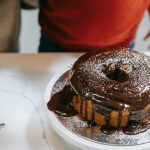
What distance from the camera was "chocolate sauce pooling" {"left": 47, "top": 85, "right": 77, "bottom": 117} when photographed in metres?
0.67

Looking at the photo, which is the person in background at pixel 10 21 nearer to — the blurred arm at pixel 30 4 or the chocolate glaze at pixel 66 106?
the blurred arm at pixel 30 4

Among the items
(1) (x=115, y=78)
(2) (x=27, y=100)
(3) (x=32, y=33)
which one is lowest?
(3) (x=32, y=33)

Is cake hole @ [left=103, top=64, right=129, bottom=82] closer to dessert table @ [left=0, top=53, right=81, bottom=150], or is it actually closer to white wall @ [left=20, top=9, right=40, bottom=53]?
dessert table @ [left=0, top=53, right=81, bottom=150]

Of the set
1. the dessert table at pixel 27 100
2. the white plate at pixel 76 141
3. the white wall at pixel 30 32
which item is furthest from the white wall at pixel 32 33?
the white plate at pixel 76 141

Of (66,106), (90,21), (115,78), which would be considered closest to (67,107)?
(66,106)

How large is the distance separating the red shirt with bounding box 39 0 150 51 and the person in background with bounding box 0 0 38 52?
0.20ft

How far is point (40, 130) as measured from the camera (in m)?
0.70

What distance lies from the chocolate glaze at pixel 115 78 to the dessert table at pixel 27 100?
0.12 meters

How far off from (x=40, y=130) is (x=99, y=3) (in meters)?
0.33

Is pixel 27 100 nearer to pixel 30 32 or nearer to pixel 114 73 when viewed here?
pixel 114 73

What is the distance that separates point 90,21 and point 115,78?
23 cm

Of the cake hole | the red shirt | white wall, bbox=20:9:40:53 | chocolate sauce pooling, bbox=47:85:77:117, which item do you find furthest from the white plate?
white wall, bbox=20:9:40:53

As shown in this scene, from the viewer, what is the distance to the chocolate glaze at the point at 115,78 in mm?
622

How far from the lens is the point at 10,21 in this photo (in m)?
0.91
